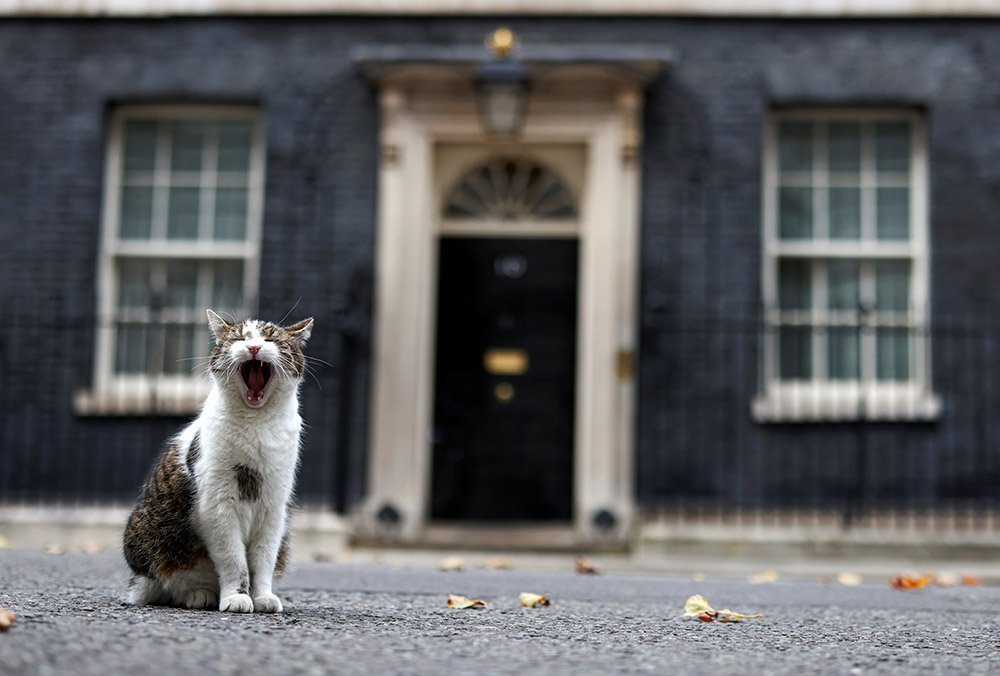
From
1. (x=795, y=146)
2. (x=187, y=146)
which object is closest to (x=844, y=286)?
A: (x=795, y=146)

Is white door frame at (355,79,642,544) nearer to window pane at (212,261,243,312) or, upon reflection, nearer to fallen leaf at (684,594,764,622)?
window pane at (212,261,243,312)

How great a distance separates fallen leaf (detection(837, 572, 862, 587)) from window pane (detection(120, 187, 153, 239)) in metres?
6.32

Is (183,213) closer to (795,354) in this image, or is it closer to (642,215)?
(642,215)

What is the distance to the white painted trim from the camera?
11695mm

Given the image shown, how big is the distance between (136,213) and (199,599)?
7474 millimetres

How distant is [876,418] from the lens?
1120 centimetres

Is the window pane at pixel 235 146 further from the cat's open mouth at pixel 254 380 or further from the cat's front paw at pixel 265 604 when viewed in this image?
the cat's front paw at pixel 265 604

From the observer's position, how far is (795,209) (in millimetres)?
11820

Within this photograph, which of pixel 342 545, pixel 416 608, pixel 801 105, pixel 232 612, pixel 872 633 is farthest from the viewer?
pixel 801 105

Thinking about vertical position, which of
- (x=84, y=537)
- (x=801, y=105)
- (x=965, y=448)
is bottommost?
(x=84, y=537)

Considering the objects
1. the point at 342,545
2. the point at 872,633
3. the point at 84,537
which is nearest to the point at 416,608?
the point at 872,633

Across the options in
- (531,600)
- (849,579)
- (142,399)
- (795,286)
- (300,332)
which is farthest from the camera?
(795,286)

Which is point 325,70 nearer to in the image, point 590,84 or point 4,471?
point 590,84

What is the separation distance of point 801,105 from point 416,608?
23.2 ft
